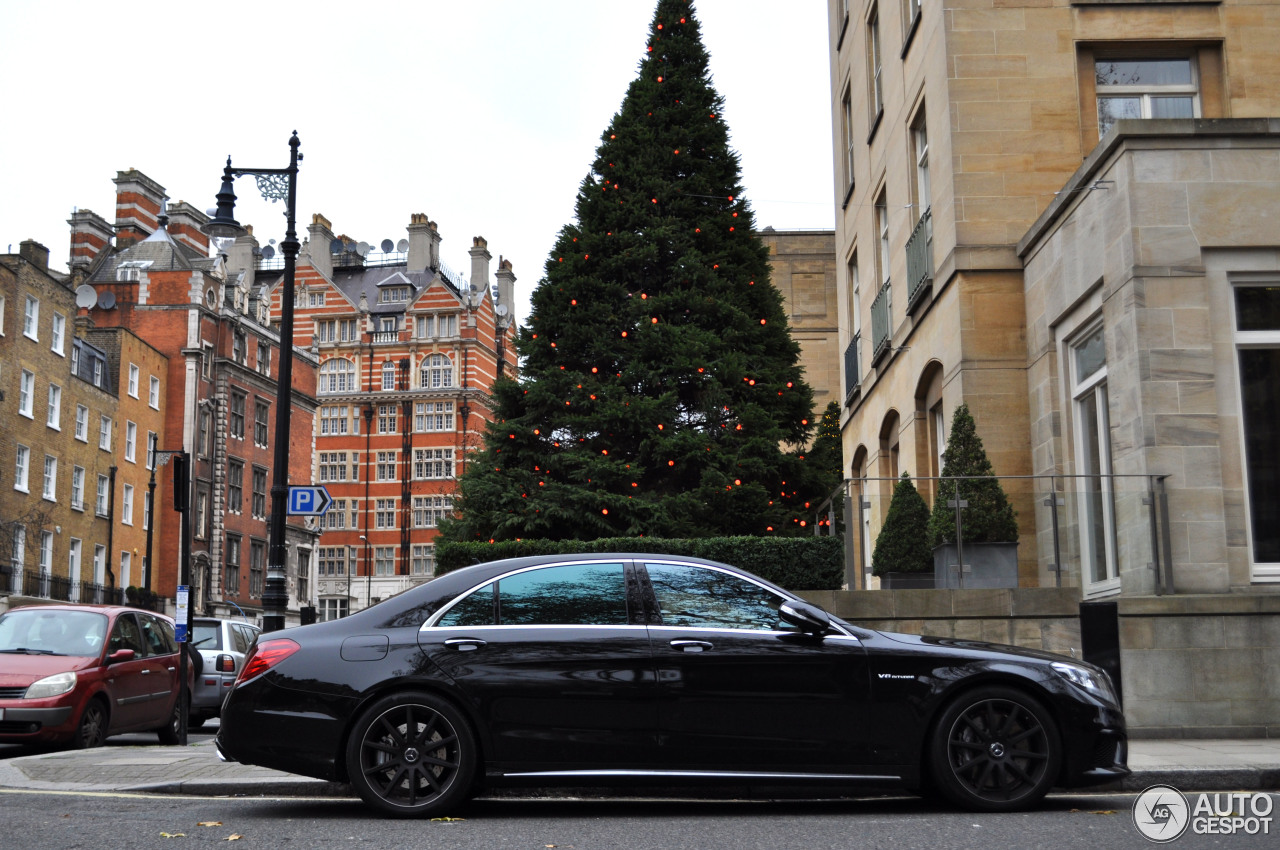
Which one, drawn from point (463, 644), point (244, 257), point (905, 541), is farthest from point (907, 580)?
point (244, 257)

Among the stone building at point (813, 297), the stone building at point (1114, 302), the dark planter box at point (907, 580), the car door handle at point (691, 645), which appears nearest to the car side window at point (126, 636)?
the stone building at point (1114, 302)

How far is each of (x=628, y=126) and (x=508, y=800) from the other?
51.7ft

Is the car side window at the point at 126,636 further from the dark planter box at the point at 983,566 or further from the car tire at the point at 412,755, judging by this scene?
the dark planter box at the point at 983,566

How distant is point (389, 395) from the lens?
9425cm

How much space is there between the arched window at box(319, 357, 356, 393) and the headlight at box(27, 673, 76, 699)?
83.6 meters

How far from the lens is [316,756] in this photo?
7.46 m

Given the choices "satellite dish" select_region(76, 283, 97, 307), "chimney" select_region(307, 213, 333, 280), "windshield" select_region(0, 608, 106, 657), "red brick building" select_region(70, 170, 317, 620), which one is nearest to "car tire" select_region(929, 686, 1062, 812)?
"windshield" select_region(0, 608, 106, 657)

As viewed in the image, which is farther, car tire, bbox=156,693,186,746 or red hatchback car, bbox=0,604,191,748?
car tire, bbox=156,693,186,746

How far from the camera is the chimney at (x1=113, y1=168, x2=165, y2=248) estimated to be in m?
71.3

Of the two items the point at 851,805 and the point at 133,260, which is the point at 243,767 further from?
the point at 133,260

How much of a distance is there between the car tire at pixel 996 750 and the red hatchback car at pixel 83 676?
9.35m

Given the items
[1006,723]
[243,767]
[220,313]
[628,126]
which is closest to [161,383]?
[220,313]

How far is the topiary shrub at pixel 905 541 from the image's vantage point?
13.8 metres

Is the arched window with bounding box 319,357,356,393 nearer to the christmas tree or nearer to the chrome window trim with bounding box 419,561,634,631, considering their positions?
the christmas tree
